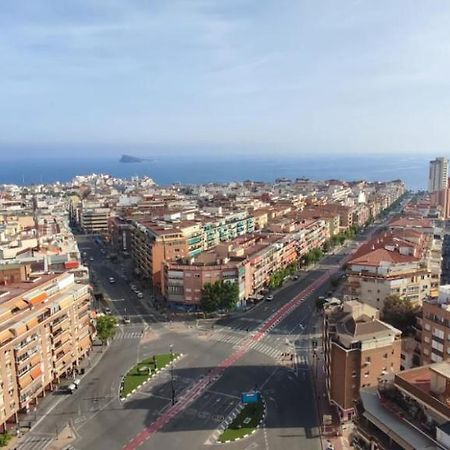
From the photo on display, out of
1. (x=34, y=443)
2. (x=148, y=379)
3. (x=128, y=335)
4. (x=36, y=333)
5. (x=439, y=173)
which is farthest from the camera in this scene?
(x=439, y=173)

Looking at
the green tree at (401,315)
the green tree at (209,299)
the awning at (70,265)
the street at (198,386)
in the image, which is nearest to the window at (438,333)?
the green tree at (401,315)

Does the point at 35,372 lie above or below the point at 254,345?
above

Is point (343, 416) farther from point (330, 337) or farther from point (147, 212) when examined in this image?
point (147, 212)

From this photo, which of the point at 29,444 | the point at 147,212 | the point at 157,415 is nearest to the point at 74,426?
the point at 29,444

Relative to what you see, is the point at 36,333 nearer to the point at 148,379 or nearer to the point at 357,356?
the point at 148,379

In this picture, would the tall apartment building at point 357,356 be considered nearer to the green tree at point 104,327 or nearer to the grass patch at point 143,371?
the grass patch at point 143,371

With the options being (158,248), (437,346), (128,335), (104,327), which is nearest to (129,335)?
(128,335)
